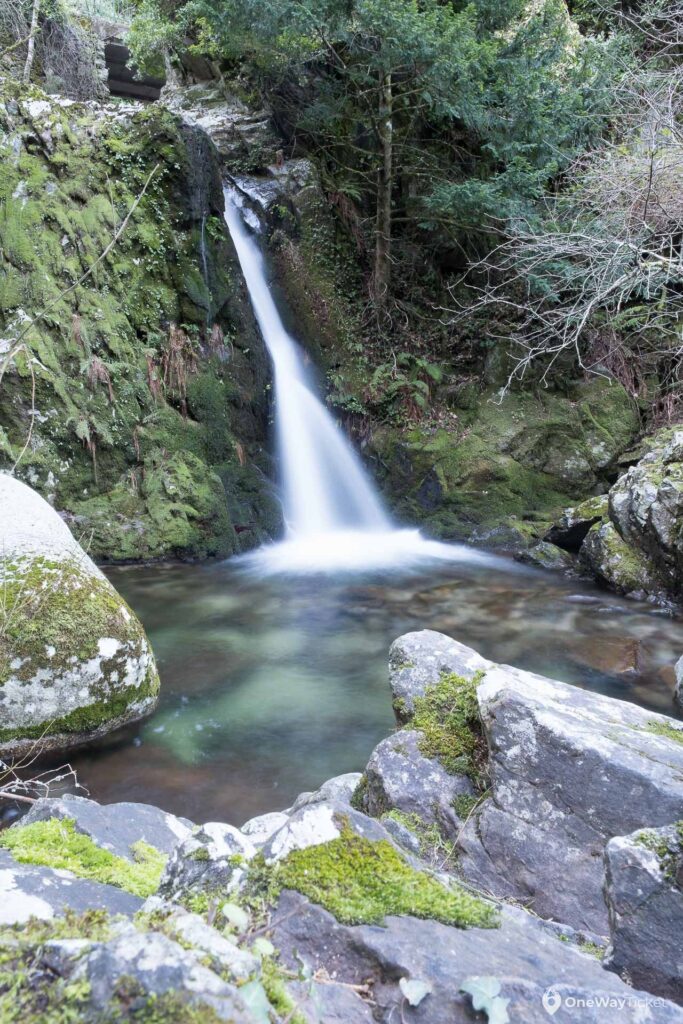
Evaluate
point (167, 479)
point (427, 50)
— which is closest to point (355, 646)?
point (167, 479)

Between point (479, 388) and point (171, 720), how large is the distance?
874 centimetres

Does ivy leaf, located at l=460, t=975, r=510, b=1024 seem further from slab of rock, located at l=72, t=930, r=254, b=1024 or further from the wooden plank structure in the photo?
the wooden plank structure

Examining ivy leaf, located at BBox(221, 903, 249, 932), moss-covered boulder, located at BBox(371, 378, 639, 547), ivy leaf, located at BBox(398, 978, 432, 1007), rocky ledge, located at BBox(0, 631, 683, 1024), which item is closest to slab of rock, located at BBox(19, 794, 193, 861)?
rocky ledge, located at BBox(0, 631, 683, 1024)

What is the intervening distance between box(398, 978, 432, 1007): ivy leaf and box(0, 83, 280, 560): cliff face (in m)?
6.80

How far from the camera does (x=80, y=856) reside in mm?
1949

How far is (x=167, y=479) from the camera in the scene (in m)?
8.02

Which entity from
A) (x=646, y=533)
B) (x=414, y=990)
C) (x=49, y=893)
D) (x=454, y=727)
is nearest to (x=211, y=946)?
(x=414, y=990)

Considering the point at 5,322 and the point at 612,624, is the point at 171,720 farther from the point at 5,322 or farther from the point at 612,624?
the point at 5,322

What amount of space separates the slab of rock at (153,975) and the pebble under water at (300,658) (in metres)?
2.48

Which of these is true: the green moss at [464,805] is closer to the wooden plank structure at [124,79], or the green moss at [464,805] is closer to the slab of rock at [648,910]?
the slab of rock at [648,910]

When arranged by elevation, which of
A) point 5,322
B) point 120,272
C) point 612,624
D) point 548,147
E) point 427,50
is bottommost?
point 612,624

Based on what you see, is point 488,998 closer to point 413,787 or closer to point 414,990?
point 414,990

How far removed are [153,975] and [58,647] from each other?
3170 mm

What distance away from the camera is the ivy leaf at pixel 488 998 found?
110cm
